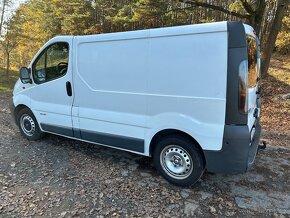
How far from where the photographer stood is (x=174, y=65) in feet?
12.2

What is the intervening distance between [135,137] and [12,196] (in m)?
1.80

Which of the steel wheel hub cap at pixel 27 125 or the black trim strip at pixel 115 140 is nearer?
the black trim strip at pixel 115 140

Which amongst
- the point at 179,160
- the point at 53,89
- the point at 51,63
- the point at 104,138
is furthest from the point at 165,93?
the point at 51,63

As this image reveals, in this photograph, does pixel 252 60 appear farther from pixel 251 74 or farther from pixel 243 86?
pixel 243 86

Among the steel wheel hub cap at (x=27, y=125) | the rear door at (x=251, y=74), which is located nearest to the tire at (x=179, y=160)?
the rear door at (x=251, y=74)

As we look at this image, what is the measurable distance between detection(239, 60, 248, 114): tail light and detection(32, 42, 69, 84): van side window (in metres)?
2.84

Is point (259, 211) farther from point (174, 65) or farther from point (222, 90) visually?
point (174, 65)

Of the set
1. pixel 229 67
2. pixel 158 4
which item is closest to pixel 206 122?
pixel 229 67

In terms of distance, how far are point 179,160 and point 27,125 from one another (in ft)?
11.0

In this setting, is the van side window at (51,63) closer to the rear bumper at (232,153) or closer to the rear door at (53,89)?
the rear door at (53,89)

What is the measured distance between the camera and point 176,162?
13.2ft

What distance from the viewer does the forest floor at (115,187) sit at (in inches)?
137

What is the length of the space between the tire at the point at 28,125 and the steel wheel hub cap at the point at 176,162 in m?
2.81

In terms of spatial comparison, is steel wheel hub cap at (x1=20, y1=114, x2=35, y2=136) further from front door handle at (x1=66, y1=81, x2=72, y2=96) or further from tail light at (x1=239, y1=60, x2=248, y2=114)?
tail light at (x1=239, y1=60, x2=248, y2=114)
